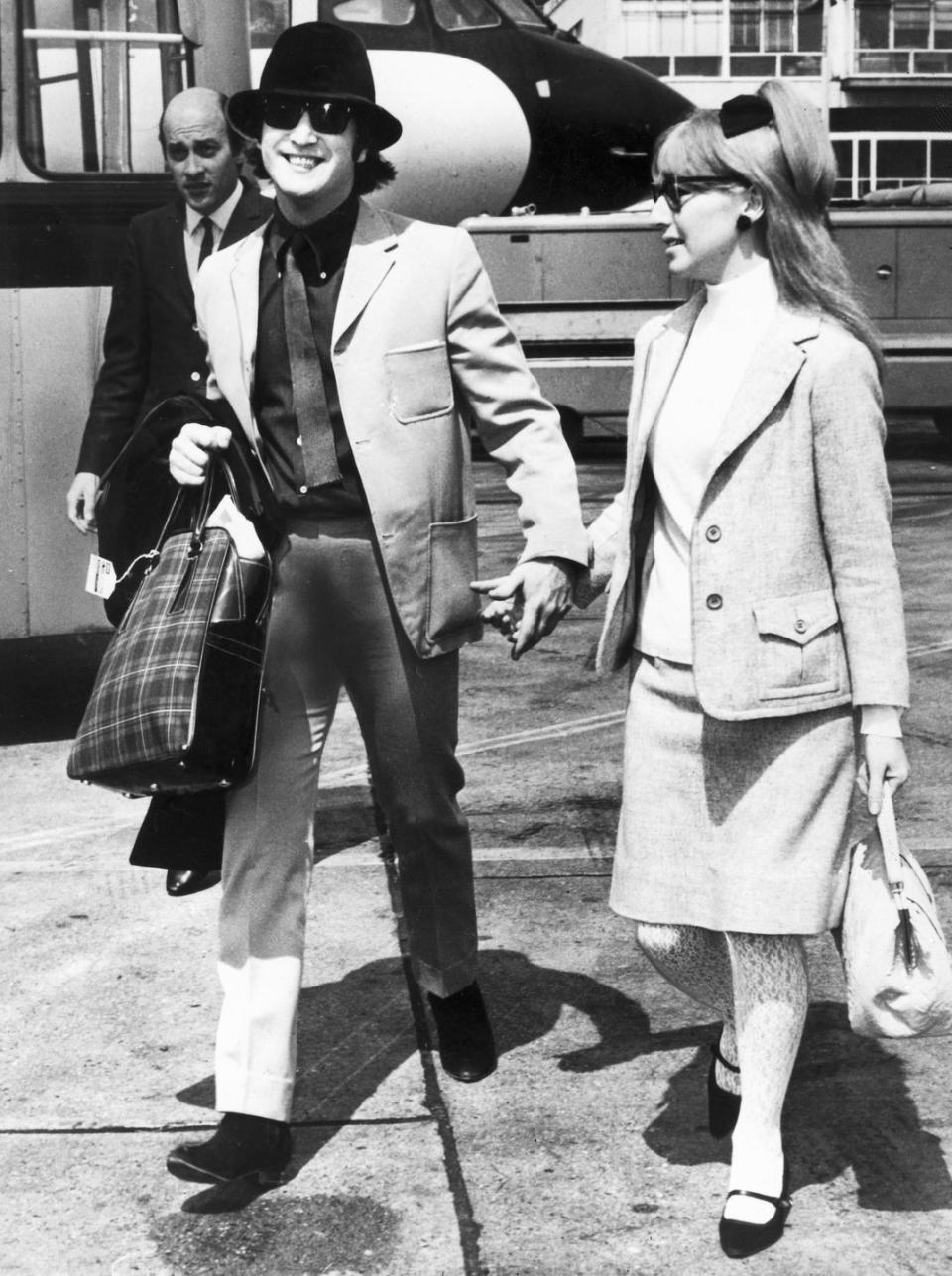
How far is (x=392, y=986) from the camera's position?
161 inches

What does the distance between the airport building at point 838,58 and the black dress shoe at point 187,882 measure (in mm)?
36252

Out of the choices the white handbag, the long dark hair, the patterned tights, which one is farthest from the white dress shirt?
the white handbag

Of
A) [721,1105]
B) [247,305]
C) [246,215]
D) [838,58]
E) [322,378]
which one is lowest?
[721,1105]

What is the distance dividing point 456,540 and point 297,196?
638mm

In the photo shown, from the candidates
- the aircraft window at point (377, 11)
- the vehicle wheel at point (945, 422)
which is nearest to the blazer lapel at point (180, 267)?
the aircraft window at point (377, 11)

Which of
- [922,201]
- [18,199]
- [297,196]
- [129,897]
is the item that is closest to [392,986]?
[129,897]

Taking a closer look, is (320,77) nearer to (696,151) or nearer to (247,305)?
(247,305)

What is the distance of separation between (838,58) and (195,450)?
40926 mm

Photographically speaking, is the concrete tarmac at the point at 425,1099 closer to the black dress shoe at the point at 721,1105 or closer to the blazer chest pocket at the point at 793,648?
the black dress shoe at the point at 721,1105

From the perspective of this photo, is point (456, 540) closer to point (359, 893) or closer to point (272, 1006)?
point (272, 1006)

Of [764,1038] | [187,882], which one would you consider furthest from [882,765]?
[187,882]

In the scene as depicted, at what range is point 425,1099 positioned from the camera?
3490mm

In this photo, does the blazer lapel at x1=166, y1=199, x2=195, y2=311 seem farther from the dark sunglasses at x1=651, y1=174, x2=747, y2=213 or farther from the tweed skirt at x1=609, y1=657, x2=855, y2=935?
the tweed skirt at x1=609, y1=657, x2=855, y2=935

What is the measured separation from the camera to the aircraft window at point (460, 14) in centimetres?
1341
